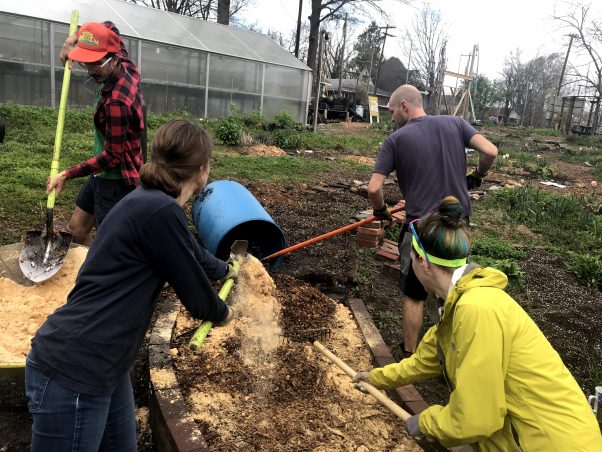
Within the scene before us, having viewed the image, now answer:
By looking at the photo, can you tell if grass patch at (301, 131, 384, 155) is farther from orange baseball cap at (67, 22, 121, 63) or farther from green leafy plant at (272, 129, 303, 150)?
orange baseball cap at (67, 22, 121, 63)

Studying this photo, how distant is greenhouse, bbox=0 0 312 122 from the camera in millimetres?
11727

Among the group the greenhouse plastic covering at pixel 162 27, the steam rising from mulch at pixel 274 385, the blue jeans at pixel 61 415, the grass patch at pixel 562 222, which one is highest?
the greenhouse plastic covering at pixel 162 27

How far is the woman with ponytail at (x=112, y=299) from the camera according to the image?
5.12 feet

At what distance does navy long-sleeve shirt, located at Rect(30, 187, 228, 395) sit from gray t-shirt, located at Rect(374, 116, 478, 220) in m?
2.22

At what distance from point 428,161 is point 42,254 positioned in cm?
269

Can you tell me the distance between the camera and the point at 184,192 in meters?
1.71

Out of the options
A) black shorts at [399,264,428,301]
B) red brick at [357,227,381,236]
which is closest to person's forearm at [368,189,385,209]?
black shorts at [399,264,428,301]

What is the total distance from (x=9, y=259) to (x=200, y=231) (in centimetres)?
162

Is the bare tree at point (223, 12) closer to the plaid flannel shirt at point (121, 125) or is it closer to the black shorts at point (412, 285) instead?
the plaid flannel shirt at point (121, 125)

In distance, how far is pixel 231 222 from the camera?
13.6 feet

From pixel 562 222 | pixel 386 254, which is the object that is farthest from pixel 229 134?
pixel 386 254

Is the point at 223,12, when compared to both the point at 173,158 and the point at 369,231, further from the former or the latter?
the point at 173,158

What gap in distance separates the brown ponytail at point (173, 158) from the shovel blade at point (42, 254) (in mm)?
2049

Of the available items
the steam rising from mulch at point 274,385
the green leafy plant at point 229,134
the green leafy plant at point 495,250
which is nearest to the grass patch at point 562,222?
the green leafy plant at point 495,250
